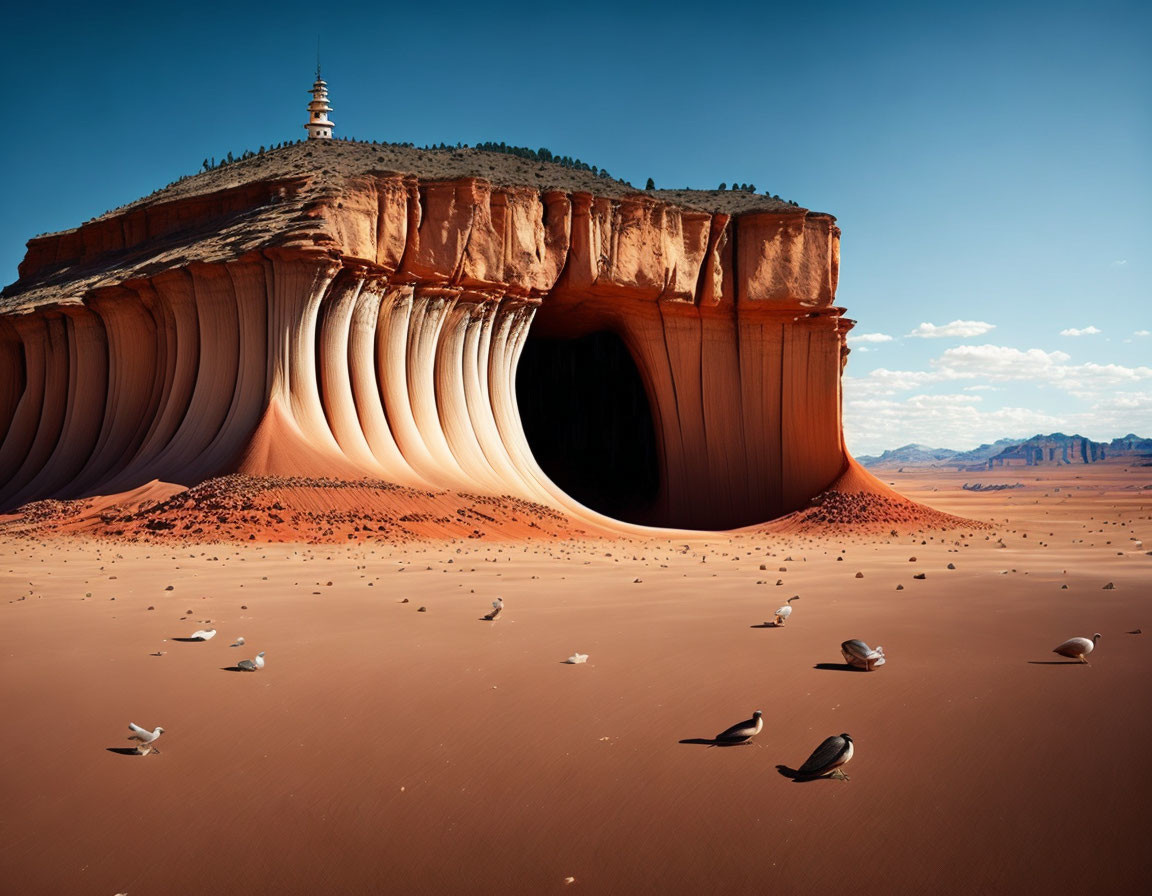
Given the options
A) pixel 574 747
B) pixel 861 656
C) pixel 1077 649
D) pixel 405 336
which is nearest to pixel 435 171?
pixel 405 336

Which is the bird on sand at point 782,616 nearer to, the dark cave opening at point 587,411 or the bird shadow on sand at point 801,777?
the bird shadow on sand at point 801,777

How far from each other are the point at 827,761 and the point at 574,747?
102 cm

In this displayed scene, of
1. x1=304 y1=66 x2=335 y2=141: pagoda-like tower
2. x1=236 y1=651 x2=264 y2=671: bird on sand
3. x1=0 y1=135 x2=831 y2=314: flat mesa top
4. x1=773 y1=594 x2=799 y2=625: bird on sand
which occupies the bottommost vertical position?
x1=236 y1=651 x2=264 y2=671: bird on sand

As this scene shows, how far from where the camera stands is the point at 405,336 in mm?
21797

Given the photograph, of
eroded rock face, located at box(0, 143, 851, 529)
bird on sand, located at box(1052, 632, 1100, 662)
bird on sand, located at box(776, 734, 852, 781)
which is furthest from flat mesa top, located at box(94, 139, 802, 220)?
bird on sand, located at box(776, 734, 852, 781)

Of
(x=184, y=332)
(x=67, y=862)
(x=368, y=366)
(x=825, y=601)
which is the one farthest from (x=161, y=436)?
(x=67, y=862)

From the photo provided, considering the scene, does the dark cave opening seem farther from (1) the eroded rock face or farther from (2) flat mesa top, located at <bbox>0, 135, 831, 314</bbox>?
(2) flat mesa top, located at <bbox>0, 135, 831, 314</bbox>

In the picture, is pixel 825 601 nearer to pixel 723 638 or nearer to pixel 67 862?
pixel 723 638

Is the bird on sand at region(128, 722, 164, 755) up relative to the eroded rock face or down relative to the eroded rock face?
down

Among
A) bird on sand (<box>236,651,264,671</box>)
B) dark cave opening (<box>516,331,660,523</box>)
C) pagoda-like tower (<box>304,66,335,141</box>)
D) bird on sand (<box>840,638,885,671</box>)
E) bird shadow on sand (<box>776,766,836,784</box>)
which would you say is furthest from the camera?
pagoda-like tower (<box>304,66,335,141</box>)

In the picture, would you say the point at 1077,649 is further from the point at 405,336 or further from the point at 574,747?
the point at 405,336

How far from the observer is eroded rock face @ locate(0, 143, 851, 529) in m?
19.6

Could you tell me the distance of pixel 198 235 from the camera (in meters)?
23.1

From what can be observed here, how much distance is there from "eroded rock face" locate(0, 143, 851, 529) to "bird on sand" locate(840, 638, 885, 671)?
14.1 metres
